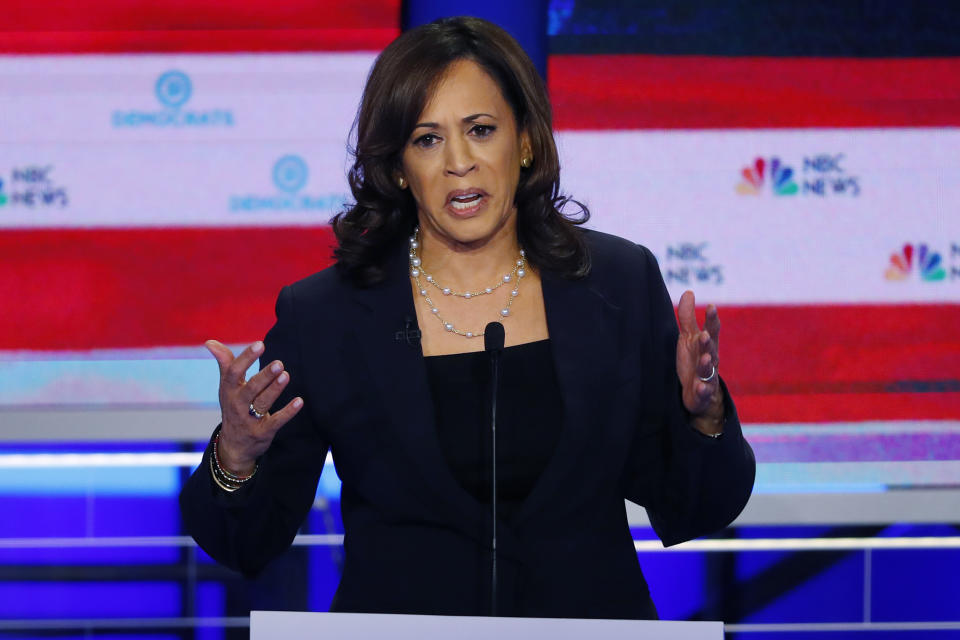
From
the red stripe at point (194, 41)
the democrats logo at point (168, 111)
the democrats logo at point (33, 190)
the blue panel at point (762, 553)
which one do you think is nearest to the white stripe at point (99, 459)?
the democrats logo at point (33, 190)

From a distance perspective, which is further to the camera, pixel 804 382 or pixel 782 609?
pixel 782 609

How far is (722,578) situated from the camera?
2.97 meters

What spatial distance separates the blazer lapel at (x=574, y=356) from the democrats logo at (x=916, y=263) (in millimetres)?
1621

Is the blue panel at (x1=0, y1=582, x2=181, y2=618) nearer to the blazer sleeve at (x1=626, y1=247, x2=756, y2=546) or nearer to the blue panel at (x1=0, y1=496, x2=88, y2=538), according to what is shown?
the blue panel at (x1=0, y1=496, x2=88, y2=538)

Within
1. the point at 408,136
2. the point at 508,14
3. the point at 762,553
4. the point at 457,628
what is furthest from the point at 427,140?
the point at 762,553

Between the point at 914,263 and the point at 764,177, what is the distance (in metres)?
0.47

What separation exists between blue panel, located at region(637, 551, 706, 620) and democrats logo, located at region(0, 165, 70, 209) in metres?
1.88

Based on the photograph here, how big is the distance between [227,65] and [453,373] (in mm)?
1630

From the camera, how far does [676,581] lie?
2963 mm

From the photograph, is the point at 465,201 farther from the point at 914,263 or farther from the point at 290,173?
the point at 914,263

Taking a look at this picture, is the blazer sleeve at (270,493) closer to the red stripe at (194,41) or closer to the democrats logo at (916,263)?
the red stripe at (194,41)

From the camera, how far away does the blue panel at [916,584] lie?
294 centimetres

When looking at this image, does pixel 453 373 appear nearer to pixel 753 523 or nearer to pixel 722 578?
pixel 753 523

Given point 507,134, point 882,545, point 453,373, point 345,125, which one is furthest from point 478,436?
point 882,545
